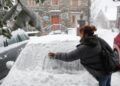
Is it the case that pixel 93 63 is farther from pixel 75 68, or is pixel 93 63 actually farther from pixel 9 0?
pixel 9 0

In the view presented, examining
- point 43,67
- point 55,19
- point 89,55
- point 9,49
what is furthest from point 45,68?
point 55,19

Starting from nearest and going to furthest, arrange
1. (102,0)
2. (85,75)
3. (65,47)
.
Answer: (85,75) → (65,47) → (102,0)

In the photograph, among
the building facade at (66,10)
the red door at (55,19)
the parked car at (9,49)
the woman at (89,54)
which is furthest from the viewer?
the red door at (55,19)

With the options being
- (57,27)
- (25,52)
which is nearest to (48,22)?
(57,27)

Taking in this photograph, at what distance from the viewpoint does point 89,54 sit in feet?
19.0

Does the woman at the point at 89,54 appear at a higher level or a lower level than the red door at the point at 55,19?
higher

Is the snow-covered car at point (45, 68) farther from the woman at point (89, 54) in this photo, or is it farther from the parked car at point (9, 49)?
the parked car at point (9, 49)

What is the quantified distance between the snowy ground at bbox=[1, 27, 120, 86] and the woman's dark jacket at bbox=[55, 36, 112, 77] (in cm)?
60

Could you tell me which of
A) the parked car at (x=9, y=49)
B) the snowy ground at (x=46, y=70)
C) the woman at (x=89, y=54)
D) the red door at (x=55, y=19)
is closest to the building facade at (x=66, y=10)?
the red door at (x=55, y=19)

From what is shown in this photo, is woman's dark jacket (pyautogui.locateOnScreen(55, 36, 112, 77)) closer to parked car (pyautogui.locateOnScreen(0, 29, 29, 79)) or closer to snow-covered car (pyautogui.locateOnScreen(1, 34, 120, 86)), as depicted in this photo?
snow-covered car (pyautogui.locateOnScreen(1, 34, 120, 86))

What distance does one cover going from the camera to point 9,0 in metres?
3.87

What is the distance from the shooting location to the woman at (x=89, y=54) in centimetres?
576

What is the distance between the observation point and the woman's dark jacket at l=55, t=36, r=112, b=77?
18.9 feet

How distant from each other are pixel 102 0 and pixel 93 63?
57.3 m
